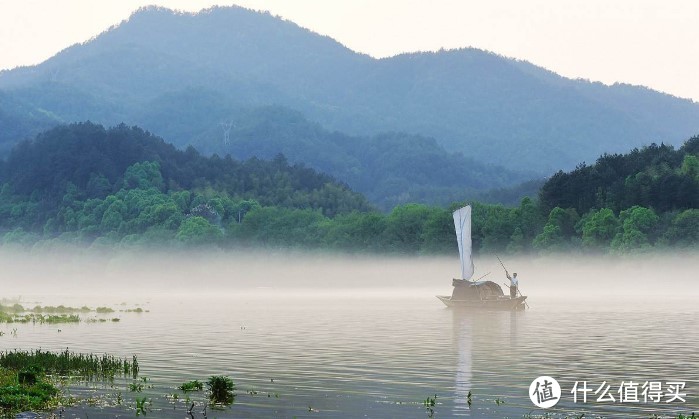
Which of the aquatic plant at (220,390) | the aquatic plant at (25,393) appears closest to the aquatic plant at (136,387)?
the aquatic plant at (25,393)

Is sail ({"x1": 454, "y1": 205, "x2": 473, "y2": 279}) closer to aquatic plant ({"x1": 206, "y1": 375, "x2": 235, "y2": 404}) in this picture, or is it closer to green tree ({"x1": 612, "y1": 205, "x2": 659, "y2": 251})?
aquatic plant ({"x1": 206, "y1": 375, "x2": 235, "y2": 404})

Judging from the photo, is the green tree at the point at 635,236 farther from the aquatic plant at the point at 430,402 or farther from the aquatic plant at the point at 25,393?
the aquatic plant at the point at 25,393

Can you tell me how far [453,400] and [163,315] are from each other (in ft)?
217

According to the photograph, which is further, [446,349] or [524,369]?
[446,349]

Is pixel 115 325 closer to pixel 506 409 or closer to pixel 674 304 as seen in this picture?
pixel 506 409

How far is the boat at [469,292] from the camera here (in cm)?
11150

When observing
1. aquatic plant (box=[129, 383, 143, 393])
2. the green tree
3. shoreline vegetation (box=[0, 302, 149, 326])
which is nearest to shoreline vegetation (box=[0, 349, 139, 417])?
aquatic plant (box=[129, 383, 143, 393])

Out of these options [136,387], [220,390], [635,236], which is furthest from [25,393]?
[635,236]

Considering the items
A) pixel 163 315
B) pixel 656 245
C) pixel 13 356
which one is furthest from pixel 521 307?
pixel 656 245

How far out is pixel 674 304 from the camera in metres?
123

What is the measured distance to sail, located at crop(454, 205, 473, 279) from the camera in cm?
11956

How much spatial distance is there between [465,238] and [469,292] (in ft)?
23.1

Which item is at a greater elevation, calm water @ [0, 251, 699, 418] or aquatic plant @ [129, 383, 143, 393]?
calm water @ [0, 251, 699, 418]

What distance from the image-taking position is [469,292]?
116 m
